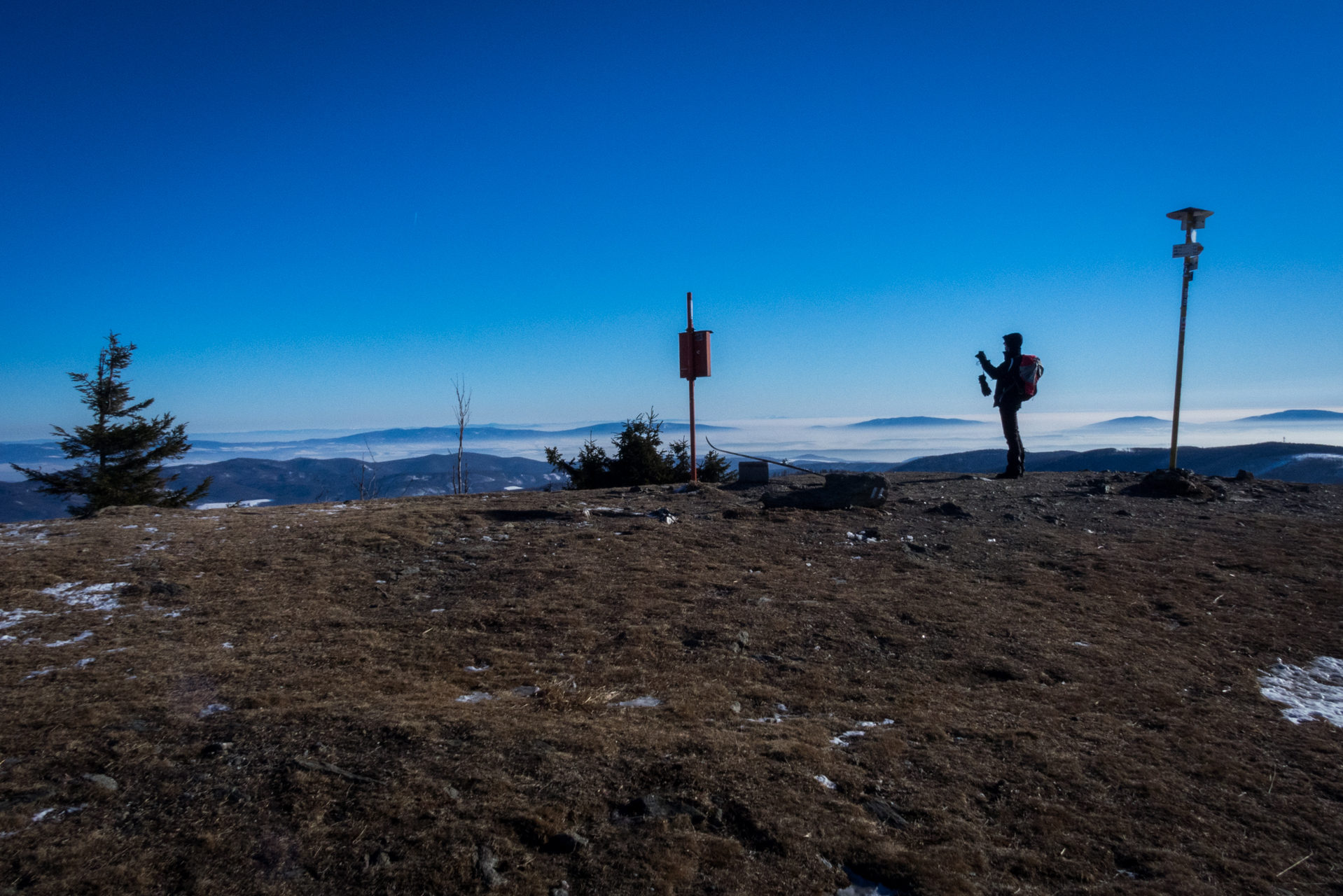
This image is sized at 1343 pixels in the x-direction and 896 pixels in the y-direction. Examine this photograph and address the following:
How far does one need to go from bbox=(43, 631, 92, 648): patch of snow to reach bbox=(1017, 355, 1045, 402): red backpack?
43.4 feet

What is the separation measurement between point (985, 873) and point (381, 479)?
3972cm

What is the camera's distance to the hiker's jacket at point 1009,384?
13.0 metres

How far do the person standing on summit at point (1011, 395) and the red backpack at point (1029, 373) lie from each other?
A: 17 mm

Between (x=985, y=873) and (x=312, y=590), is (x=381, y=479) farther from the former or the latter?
(x=985, y=873)

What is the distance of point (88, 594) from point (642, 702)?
Result: 195 inches

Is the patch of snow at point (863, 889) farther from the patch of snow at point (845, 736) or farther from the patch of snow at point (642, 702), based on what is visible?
the patch of snow at point (642, 702)

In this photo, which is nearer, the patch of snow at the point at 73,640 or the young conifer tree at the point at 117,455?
the patch of snow at the point at 73,640

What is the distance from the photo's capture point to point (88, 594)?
597 centimetres

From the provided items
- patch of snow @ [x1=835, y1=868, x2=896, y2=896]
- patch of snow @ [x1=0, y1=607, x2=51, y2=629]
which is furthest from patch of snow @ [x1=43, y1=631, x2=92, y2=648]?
patch of snow @ [x1=835, y1=868, x2=896, y2=896]

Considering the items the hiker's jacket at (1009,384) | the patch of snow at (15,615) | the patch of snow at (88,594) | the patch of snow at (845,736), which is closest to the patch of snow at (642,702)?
the patch of snow at (845,736)

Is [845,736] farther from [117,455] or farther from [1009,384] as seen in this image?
[117,455]

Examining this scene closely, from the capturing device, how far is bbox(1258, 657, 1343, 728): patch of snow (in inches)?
176

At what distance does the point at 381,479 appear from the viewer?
127ft

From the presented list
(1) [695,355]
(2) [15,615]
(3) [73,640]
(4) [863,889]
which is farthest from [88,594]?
(1) [695,355]
